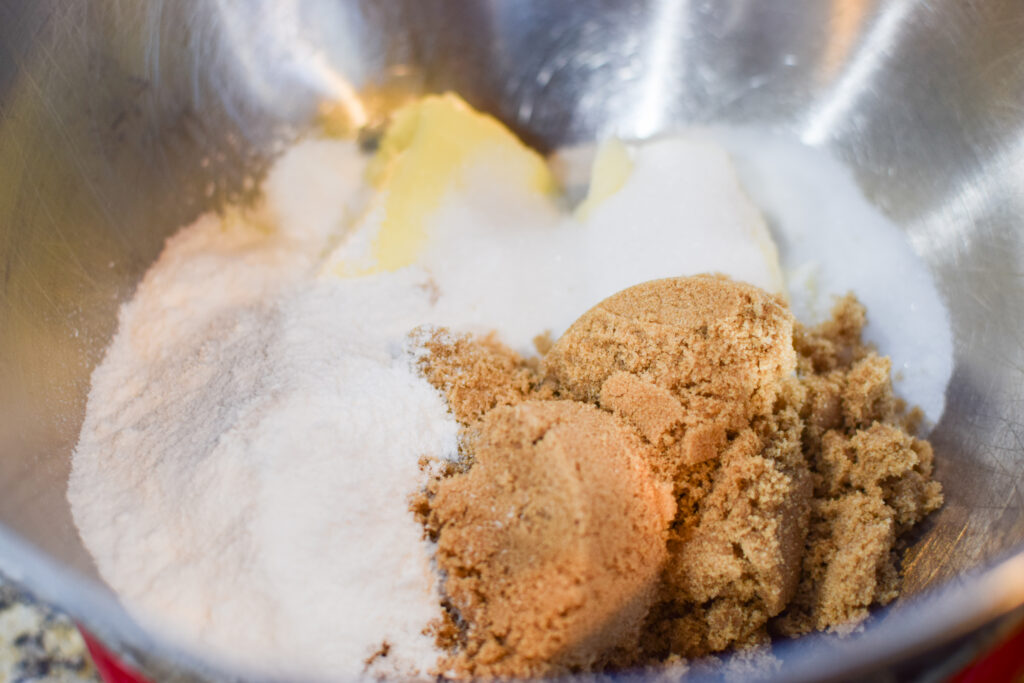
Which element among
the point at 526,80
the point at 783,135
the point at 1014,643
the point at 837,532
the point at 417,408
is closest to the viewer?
the point at 1014,643

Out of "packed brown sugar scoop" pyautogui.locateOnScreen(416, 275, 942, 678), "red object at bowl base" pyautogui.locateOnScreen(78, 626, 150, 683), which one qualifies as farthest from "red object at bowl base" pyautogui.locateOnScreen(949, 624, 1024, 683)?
"red object at bowl base" pyautogui.locateOnScreen(78, 626, 150, 683)

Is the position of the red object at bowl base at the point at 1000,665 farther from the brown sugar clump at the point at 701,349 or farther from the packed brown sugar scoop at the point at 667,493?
the brown sugar clump at the point at 701,349

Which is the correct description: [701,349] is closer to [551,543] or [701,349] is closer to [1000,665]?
[551,543]

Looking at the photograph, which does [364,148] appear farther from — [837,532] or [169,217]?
[837,532]

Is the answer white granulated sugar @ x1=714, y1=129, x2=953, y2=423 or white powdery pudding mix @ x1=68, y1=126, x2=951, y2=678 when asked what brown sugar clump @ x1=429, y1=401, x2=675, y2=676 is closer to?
white powdery pudding mix @ x1=68, y1=126, x2=951, y2=678

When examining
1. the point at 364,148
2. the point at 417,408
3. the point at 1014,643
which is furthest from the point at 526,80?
the point at 1014,643
